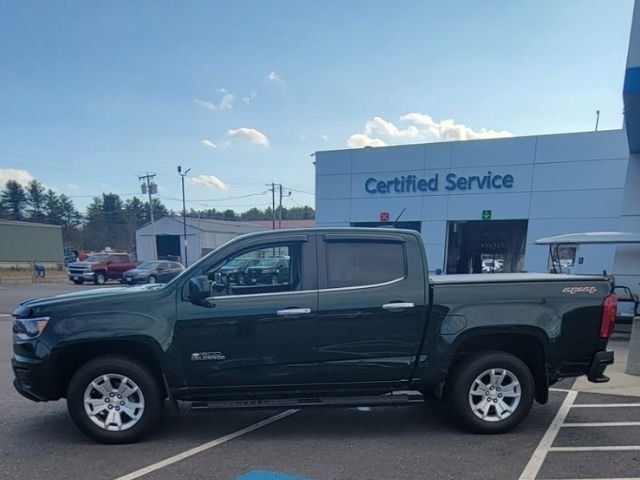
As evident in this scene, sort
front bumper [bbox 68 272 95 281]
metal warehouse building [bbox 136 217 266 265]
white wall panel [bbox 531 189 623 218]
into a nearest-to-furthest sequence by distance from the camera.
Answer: white wall panel [bbox 531 189 623 218] < front bumper [bbox 68 272 95 281] < metal warehouse building [bbox 136 217 266 265]

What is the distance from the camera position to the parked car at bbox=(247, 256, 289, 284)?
4.26 metres

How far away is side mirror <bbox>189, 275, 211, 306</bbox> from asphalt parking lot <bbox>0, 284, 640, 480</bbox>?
136cm

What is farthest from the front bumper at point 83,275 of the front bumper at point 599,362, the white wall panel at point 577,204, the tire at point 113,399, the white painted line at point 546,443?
the front bumper at point 599,362

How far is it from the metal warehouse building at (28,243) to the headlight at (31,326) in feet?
175

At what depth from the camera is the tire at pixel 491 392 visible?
4184 mm

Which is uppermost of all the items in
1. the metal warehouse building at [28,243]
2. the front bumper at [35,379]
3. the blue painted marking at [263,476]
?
the front bumper at [35,379]

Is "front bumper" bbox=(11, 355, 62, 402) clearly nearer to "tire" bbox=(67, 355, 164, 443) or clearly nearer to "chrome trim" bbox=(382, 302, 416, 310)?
"tire" bbox=(67, 355, 164, 443)

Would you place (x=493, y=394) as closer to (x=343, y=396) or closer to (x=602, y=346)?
(x=602, y=346)

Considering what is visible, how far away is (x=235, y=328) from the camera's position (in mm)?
4016

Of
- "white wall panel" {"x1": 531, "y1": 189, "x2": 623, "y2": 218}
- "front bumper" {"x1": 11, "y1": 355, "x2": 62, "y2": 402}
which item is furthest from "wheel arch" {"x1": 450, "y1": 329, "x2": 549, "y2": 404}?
"white wall panel" {"x1": 531, "y1": 189, "x2": 623, "y2": 218}

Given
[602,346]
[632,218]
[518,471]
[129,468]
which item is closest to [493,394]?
[518,471]

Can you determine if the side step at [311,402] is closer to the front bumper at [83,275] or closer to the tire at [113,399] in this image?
the tire at [113,399]

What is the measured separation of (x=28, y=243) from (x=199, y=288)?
56330mm

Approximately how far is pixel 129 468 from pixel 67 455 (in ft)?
2.28
